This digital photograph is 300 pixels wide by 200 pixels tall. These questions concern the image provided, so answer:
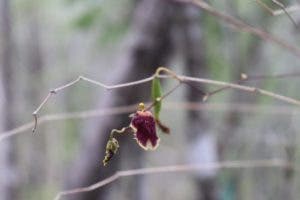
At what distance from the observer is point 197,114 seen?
8.36 feet

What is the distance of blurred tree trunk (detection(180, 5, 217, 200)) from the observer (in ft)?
8.19

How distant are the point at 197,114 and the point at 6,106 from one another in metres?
0.88

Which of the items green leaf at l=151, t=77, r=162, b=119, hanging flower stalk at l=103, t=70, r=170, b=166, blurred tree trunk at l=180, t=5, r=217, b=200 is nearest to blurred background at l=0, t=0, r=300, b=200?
blurred tree trunk at l=180, t=5, r=217, b=200

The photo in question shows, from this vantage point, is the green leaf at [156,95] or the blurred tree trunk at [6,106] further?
the blurred tree trunk at [6,106]

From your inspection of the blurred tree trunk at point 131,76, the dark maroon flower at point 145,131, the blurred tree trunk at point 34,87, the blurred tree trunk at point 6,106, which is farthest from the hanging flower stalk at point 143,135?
the blurred tree trunk at point 34,87

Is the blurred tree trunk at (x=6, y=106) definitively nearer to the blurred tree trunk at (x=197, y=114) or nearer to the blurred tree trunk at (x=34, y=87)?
the blurred tree trunk at (x=197, y=114)

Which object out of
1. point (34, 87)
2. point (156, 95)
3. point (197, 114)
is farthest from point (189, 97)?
point (34, 87)

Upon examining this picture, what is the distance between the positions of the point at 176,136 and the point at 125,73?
11.3 feet

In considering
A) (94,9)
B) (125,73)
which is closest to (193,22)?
(125,73)

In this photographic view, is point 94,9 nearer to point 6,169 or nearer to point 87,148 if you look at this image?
point 87,148

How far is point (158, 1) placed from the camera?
2590 millimetres

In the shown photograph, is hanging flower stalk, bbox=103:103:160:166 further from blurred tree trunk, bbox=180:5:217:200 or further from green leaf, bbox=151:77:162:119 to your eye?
blurred tree trunk, bbox=180:5:217:200

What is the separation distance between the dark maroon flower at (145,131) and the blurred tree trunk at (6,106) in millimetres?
1962

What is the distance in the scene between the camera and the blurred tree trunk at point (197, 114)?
2.50m
